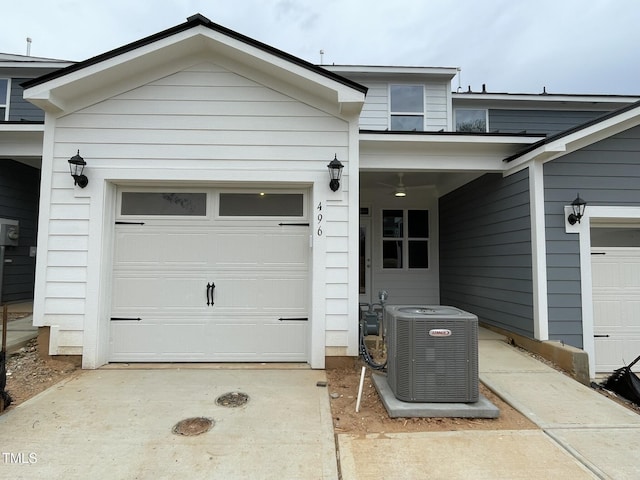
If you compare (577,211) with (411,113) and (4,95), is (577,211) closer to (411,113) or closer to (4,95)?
(411,113)

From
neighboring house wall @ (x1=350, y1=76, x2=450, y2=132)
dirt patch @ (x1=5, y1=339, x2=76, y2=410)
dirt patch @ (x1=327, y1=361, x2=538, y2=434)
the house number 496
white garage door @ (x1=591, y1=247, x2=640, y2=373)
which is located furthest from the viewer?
neighboring house wall @ (x1=350, y1=76, x2=450, y2=132)

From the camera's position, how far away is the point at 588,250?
16.1 feet

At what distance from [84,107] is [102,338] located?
2.91m

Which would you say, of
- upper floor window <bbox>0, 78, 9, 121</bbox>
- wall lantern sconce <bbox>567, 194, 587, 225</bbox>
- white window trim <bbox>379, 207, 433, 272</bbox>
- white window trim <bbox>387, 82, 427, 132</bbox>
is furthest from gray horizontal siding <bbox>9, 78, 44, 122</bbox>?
wall lantern sconce <bbox>567, 194, 587, 225</bbox>

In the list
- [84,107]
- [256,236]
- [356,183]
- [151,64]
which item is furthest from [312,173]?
[84,107]

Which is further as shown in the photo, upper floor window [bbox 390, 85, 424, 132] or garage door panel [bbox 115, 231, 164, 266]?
upper floor window [bbox 390, 85, 424, 132]

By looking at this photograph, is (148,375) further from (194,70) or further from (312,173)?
(194,70)

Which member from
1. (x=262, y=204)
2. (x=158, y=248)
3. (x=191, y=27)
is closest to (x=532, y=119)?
(x=262, y=204)

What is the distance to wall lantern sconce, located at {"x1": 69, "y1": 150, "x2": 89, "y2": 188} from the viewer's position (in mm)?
4117

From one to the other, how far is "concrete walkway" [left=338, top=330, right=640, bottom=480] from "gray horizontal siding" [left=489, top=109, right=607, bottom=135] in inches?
333

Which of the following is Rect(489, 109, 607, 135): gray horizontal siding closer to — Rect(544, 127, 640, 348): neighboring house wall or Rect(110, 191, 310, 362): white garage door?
Rect(544, 127, 640, 348): neighboring house wall

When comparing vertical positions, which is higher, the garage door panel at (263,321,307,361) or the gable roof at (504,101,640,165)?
the gable roof at (504,101,640,165)

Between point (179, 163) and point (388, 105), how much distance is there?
252 inches

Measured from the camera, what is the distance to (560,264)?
4879mm
